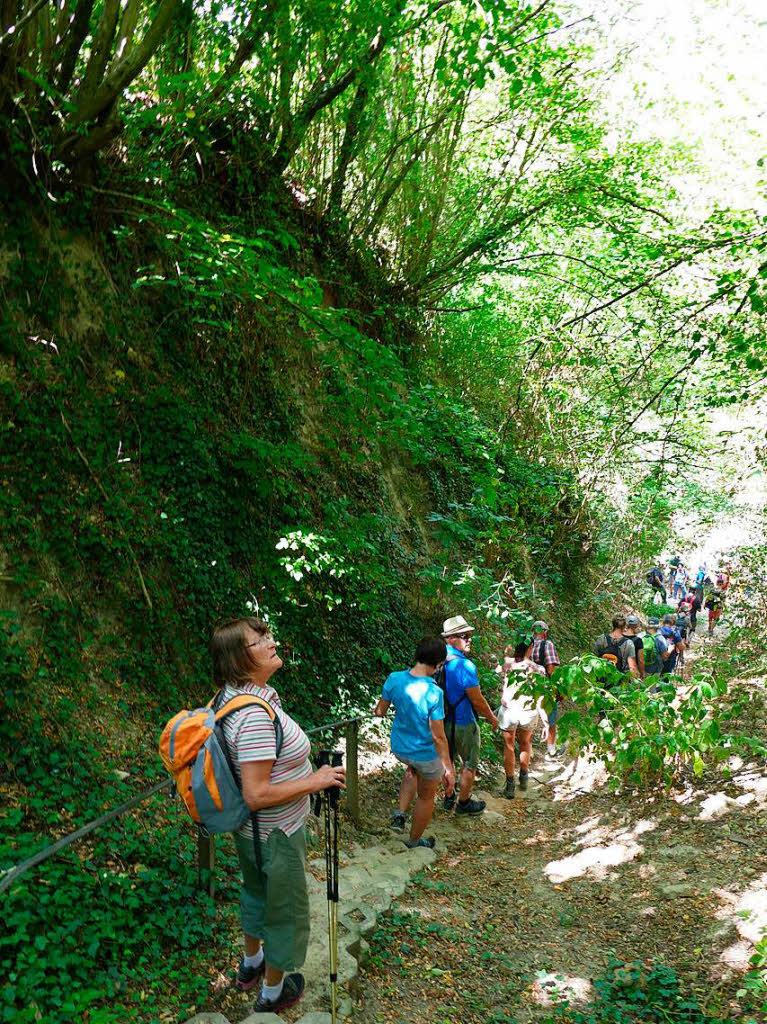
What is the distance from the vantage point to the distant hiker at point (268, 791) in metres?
2.80

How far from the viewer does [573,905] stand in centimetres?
513

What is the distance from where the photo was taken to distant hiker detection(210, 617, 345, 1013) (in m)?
2.80

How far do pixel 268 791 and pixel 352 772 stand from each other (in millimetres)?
3178

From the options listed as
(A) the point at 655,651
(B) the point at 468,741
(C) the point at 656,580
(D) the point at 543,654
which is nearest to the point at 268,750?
(B) the point at 468,741

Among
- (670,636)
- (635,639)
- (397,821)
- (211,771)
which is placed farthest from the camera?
(670,636)

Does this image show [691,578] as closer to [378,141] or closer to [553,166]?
[553,166]

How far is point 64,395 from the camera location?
21.5 feet

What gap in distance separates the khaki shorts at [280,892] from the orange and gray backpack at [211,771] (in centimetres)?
14

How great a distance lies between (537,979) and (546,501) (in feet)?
30.8

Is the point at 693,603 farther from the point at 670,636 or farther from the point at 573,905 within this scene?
the point at 573,905

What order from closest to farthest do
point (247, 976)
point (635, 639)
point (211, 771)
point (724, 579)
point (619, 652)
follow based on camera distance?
point (211, 771)
point (247, 976)
point (619, 652)
point (635, 639)
point (724, 579)

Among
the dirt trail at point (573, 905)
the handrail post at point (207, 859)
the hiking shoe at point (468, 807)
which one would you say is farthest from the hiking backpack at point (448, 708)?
the handrail post at point (207, 859)

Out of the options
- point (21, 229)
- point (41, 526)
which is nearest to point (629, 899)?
point (41, 526)

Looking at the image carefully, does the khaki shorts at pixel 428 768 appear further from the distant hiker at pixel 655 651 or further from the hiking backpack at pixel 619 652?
the distant hiker at pixel 655 651
